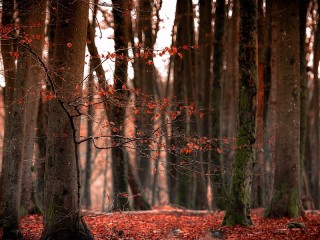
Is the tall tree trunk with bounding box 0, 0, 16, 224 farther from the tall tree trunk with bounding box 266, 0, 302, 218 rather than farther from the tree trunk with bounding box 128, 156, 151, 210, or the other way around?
the tall tree trunk with bounding box 266, 0, 302, 218

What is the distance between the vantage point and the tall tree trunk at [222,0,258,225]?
11797 millimetres

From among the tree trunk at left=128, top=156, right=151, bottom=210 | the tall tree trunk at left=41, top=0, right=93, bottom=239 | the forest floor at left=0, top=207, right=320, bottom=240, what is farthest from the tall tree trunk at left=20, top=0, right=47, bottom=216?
the tree trunk at left=128, top=156, right=151, bottom=210

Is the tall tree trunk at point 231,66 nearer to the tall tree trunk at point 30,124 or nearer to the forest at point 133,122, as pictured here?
the forest at point 133,122

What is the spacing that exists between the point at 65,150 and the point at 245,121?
5093 millimetres

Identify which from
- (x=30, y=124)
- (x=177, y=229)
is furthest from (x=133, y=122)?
(x=177, y=229)

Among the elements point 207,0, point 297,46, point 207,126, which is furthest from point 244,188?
point 207,0

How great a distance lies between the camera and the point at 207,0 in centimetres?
1959

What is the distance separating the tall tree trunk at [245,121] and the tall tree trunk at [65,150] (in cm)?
435

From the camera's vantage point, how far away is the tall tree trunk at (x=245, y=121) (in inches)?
464

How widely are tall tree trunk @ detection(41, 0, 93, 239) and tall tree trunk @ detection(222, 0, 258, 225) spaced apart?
171 inches

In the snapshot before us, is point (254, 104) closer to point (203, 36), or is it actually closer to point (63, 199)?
point (63, 199)

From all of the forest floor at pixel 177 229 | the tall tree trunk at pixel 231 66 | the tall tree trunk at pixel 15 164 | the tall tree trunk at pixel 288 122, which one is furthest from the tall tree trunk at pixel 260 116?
the tall tree trunk at pixel 15 164

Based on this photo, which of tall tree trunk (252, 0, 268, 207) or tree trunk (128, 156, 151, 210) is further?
tree trunk (128, 156, 151, 210)

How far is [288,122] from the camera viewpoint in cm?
1355
